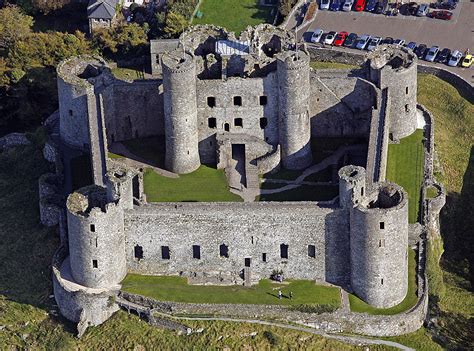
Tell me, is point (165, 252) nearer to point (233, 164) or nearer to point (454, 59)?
point (233, 164)

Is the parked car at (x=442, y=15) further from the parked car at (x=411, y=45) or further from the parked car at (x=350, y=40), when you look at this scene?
the parked car at (x=350, y=40)

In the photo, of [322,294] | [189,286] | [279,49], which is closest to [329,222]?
[322,294]

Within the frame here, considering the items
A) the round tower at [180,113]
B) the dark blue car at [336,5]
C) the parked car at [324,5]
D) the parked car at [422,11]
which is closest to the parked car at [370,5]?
the dark blue car at [336,5]

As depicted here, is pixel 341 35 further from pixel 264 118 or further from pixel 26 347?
pixel 26 347

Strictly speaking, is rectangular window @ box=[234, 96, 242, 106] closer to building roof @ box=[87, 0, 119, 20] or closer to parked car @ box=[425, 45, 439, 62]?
parked car @ box=[425, 45, 439, 62]

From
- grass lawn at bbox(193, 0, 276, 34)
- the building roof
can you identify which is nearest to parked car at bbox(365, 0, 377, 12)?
grass lawn at bbox(193, 0, 276, 34)

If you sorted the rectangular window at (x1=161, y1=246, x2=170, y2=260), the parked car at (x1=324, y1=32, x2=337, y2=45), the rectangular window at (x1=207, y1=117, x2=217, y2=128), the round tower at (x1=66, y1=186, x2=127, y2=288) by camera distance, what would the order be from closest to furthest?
the round tower at (x1=66, y1=186, x2=127, y2=288) → the rectangular window at (x1=161, y1=246, x2=170, y2=260) → the rectangular window at (x1=207, y1=117, x2=217, y2=128) → the parked car at (x1=324, y1=32, x2=337, y2=45)

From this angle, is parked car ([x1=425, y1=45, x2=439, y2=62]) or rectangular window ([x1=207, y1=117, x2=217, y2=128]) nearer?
rectangular window ([x1=207, y1=117, x2=217, y2=128])
